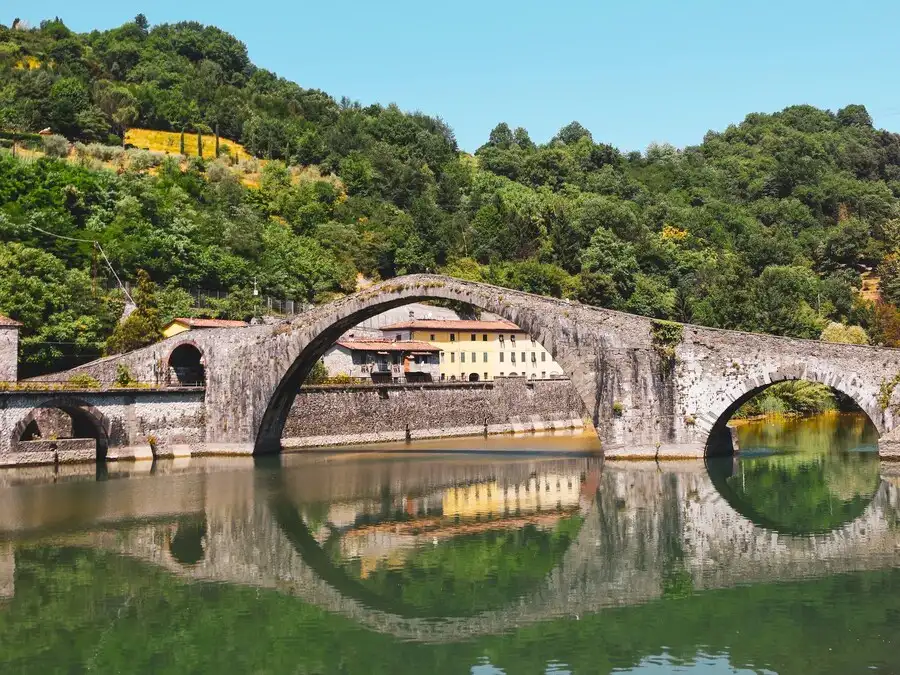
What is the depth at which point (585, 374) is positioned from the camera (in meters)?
39.5

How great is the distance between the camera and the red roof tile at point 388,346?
214 ft

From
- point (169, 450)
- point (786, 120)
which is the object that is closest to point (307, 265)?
point (169, 450)

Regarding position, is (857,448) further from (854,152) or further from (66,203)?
(854,152)

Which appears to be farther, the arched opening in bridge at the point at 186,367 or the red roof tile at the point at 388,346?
the red roof tile at the point at 388,346

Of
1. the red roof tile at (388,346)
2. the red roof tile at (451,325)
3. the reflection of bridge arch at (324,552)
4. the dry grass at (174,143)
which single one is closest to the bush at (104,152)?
the dry grass at (174,143)

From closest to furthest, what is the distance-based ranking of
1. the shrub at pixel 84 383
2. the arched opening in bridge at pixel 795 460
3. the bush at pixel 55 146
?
1. the arched opening in bridge at pixel 795 460
2. the shrub at pixel 84 383
3. the bush at pixel 55 146

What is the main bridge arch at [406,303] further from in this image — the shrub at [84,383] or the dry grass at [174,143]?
the dry grass at [174,143]

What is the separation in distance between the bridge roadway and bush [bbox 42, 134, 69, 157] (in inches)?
2446

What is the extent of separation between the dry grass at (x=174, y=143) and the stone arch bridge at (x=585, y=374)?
213ft

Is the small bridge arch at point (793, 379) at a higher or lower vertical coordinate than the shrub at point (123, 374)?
lower

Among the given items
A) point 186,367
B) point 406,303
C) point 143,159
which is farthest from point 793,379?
point 143,159

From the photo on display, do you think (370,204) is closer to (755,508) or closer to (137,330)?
(137,330)

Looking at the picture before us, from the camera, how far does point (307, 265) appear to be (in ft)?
275

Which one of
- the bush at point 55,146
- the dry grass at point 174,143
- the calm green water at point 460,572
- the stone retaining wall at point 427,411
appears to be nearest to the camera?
the calm green water at point 460,572
